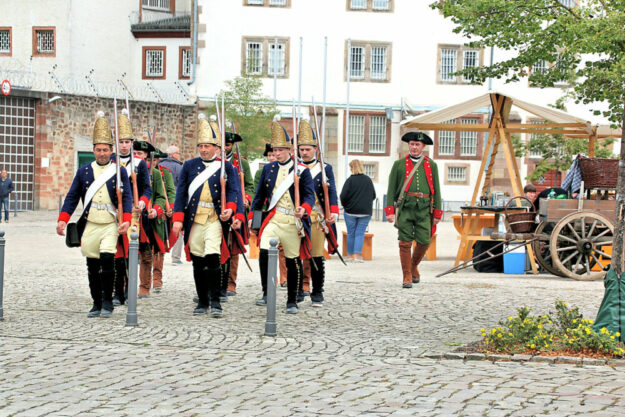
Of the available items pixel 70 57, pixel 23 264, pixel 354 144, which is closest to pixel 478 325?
pixel 23 264

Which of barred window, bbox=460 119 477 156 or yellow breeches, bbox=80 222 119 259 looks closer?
yellow breeches, bbox=80 222 119 259

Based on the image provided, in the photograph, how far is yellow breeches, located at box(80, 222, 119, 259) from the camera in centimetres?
958

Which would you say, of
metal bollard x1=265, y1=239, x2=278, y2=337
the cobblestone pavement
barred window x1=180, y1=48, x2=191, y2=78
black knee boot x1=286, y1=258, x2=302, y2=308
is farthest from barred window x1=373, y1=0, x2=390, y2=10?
metal bollard x1=265, y1=239, x2=278, y2=337

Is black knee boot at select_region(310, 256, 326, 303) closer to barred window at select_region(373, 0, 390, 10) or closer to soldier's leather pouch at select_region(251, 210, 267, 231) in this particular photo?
soldier's leather pouch at select_region(251, 210, 267, 231)

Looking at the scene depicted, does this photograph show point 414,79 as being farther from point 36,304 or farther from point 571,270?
point 36,304

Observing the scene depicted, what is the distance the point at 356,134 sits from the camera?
44812mm

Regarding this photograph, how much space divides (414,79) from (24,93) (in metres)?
17.1

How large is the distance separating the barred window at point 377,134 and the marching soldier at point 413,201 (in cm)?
3165

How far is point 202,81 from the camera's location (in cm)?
4403

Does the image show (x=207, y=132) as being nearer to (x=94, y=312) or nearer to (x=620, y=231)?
(x=94, y=312)

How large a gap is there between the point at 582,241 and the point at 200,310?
643 cm

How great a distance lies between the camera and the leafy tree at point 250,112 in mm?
39062

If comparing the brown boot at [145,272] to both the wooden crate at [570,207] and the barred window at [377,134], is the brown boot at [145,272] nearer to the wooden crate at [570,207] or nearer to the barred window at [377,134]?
the wooden crate at [570,207]

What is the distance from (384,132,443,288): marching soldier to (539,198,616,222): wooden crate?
6.88 feet
